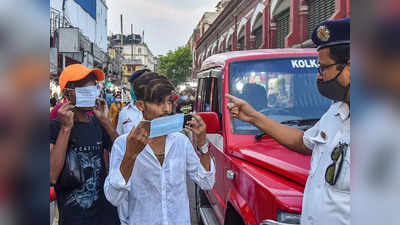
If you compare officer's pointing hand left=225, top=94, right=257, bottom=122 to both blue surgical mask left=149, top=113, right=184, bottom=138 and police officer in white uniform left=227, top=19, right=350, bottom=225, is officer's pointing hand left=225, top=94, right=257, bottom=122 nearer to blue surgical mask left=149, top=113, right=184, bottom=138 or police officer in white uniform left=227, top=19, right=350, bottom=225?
police officer in white uniform left=227, top=19, right=350, bottom=225

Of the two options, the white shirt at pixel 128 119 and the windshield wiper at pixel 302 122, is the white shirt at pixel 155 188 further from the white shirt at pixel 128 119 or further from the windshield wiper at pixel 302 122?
the white shirt at pixel 128 119

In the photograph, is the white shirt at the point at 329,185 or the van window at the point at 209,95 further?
the van window at the point at 209,95

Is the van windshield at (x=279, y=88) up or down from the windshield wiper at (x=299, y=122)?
up

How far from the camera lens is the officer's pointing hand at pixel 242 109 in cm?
243

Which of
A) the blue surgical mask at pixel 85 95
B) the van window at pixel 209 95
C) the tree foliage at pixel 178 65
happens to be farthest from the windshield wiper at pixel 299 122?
the tree foliage at pixel 178 65

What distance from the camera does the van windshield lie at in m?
3.62

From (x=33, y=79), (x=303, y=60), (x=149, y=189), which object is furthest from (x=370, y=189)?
(x=303, y=60)

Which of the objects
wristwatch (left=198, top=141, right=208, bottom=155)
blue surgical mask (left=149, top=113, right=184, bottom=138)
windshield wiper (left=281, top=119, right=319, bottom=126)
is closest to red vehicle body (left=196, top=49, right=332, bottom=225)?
windshield wiper (left=281, top=119, right=319, bottom=126)

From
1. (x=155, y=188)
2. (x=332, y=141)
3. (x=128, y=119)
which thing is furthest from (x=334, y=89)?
(x=128, y=119)

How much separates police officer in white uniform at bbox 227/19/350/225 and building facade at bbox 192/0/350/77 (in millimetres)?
8978

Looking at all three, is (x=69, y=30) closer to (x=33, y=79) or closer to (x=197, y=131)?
(x=197, y=131)

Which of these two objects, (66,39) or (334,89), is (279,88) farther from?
(66,39)

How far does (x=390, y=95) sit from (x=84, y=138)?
7.21 feet

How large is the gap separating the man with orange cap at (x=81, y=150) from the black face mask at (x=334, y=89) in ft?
4.72
